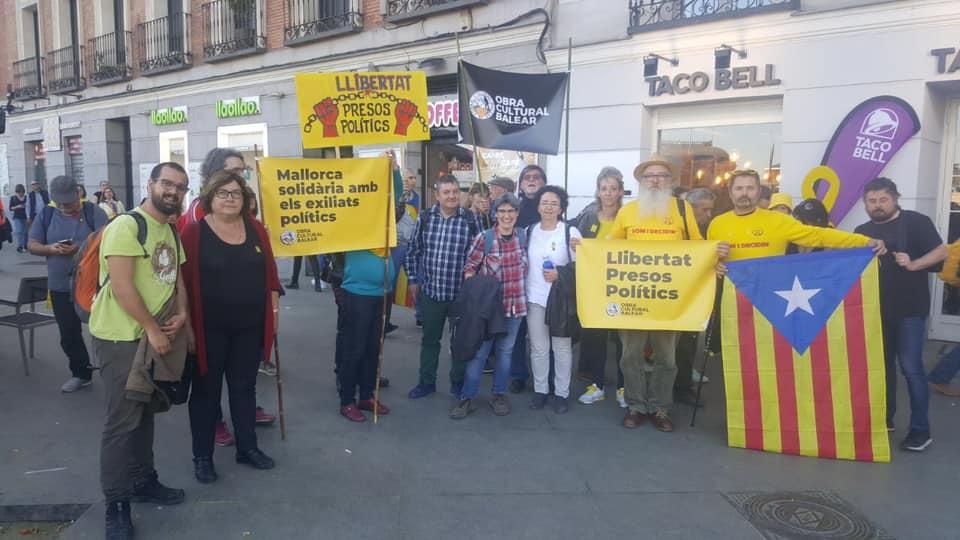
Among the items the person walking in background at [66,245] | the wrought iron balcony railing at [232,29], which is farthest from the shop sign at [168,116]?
the person walking in background at [66,245]

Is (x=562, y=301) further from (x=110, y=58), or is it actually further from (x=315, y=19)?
(x=110, y=58)

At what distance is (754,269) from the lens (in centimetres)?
452

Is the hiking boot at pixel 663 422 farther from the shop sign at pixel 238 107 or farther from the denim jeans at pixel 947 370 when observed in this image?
the shop sign at pixel 238 107

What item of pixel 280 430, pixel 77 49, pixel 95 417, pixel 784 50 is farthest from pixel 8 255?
pixel 784 50

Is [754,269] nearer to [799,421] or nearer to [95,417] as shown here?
[799,421]

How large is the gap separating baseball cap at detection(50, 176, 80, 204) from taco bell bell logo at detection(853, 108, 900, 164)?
786 cm

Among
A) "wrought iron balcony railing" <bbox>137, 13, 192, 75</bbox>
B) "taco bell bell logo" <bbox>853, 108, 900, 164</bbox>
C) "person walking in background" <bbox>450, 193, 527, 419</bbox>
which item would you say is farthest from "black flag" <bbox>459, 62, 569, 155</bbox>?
"wrought iron balcony railing" <bbox>137, 13, 192, 75</bbox>

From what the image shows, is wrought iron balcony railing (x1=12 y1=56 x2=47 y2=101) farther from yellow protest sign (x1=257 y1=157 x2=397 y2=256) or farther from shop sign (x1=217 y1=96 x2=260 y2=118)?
yellow protest sign (x1=257 y1=157 x2=397 y2=256)

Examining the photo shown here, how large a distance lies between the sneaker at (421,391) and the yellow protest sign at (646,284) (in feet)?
Result: 5.12

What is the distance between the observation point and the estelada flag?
171 inches

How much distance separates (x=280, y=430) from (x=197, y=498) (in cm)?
111

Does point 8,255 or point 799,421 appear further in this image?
point 8,255

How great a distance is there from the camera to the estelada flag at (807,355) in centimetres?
434

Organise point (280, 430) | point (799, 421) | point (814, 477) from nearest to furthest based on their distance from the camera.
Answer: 1. point (814, 477)
2. point (799, 421)
3. point (280, 430)
